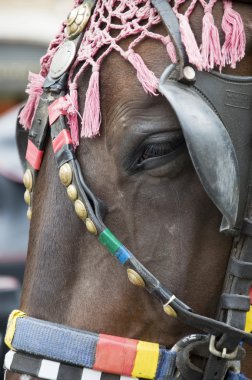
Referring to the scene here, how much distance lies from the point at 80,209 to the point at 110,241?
12 cm

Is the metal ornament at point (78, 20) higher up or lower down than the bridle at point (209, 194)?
higher up

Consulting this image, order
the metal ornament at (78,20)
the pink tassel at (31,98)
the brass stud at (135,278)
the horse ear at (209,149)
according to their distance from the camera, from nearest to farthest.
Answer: the horse ear at (209,149)
the brass stud at (135,278)
the metal ornament at (78,20)
the pink tassel at (31,98)

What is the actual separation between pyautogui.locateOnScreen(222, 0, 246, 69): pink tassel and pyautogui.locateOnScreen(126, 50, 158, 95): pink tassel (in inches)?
7.5

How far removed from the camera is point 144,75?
2.68 m

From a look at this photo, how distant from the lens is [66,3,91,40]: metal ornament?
2.91 metres

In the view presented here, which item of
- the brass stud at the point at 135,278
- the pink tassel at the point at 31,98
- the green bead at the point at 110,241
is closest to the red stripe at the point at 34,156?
the pink tassel at the point at 31,98

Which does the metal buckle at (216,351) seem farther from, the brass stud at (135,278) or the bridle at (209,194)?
the brass stud at (135,278)

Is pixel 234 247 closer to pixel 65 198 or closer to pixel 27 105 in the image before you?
pixel 65 198

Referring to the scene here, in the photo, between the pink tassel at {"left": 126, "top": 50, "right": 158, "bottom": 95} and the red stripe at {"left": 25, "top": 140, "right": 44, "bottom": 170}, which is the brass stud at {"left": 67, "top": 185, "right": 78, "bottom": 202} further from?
the pink tassel at {"left": 126, "top": 50, "right": 158, "bottom": 95}

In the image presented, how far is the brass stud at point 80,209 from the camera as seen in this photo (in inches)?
108

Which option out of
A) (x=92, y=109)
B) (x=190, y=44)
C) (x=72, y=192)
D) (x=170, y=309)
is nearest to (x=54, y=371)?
(x=170, y=309)

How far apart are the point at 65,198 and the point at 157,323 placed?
426 mm

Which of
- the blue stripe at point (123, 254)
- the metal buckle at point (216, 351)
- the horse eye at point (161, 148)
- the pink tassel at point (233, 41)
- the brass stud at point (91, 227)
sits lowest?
the metal buckle at point (216, 351)

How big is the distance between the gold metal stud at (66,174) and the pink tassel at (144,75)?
309 mm
